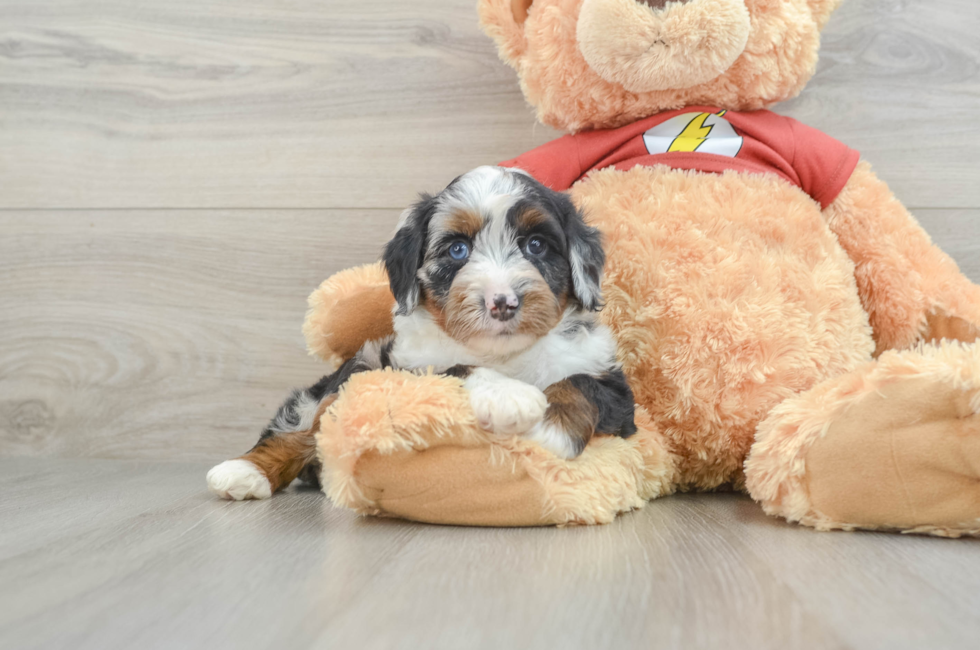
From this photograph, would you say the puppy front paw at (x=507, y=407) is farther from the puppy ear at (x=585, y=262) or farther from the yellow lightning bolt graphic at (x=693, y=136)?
the yellow lightning bolt graphic at (x=693, y=136)

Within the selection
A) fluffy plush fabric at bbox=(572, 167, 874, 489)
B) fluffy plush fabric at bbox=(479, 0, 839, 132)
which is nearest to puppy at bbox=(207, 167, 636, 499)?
fluffy plush fabric at bbox=(572, 167, 874, 489)

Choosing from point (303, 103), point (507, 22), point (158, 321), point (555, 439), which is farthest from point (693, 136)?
point (158, 321)

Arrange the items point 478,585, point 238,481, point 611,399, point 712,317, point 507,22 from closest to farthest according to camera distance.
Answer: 1. point 478,585
2. point 611,399
3. point 712,317
4. point 238,481
5. point 507,22

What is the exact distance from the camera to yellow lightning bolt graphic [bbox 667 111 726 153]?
1.91 m

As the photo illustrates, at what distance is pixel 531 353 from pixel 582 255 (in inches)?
9.3

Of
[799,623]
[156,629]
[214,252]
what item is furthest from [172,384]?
[799,623]

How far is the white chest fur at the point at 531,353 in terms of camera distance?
161cm

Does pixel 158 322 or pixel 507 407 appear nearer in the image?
pixel 507 407

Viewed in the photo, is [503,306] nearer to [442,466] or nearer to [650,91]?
[442,466]

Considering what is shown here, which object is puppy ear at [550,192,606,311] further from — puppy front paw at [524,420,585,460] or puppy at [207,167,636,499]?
puppy front paw at [524,420,585,460]

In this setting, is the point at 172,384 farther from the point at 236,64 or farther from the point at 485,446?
the point at 485,446

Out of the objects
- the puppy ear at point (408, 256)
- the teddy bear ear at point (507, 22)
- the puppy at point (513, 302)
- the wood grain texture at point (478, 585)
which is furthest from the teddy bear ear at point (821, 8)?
the wood grain texture at point (478, 585)

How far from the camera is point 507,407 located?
53.9 inches

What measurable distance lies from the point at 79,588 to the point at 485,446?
68cm
